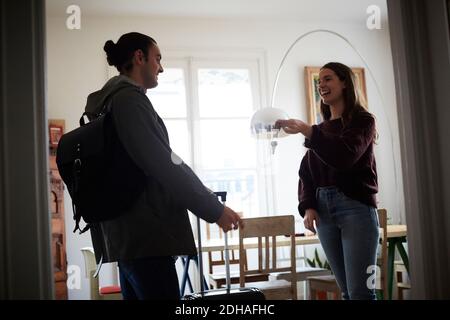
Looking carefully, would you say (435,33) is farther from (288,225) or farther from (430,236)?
(288,225)

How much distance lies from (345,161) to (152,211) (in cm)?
71

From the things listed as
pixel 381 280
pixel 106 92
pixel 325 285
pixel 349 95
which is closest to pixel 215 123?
pixel 325 285

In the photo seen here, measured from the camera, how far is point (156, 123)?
1.17 metres

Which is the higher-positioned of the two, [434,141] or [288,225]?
[434,141]

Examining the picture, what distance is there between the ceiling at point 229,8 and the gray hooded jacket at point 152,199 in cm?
329

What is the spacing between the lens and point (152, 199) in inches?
45.3

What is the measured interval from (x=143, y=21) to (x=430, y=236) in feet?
12.9

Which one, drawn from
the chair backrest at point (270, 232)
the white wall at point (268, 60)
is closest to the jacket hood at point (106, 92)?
the chair backrest at point (270, 232)

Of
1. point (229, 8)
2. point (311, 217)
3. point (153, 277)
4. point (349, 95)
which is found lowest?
point (153, 277)

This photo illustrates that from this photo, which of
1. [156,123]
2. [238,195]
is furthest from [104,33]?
[156,123]

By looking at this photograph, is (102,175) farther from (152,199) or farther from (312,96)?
(312,96)

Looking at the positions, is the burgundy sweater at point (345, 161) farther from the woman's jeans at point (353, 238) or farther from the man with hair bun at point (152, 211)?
the man with hair bun at point (152, 211)

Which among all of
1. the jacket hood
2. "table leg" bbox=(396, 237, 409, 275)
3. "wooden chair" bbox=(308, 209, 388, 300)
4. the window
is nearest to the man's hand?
the jacket hood

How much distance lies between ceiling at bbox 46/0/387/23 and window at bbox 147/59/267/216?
0.46 metres
